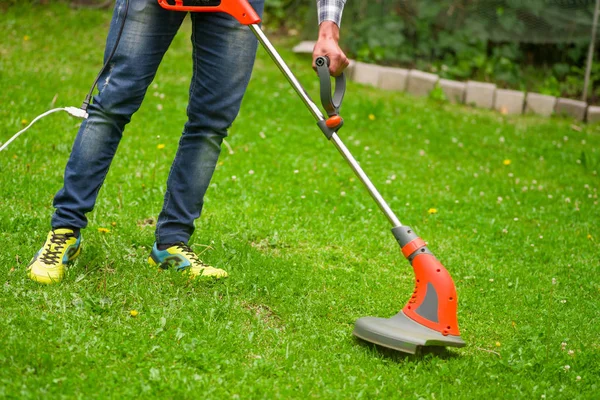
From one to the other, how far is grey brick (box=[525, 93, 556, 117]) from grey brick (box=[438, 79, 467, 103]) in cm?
60

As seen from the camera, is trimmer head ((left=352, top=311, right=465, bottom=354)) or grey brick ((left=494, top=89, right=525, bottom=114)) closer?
trimmer head ((left=352, top=311, right=465, bottom=354))

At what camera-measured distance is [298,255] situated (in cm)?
356

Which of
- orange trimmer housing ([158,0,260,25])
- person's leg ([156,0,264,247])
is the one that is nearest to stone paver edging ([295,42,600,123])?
person's leg ([156,0,264,247])

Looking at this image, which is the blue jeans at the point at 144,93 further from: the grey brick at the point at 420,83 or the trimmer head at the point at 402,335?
the grey brick at the point at 420,83

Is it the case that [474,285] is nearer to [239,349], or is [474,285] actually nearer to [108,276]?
[239,349]

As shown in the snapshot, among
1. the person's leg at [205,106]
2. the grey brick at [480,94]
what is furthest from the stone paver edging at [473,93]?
the person's leg at [205,106]

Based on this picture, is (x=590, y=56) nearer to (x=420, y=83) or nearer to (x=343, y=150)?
(x=420, y=83)

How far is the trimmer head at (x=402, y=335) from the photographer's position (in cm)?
255

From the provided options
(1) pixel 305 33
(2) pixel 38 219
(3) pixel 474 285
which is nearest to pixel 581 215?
(3) pixel 474 285

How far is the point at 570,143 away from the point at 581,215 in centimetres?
176

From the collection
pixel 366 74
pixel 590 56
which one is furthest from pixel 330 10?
pixel 590 56

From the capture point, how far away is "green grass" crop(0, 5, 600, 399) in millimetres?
2451

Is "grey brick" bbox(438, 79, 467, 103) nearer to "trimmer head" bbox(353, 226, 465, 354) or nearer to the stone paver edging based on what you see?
the stone paver edging

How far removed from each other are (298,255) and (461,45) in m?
4.60
